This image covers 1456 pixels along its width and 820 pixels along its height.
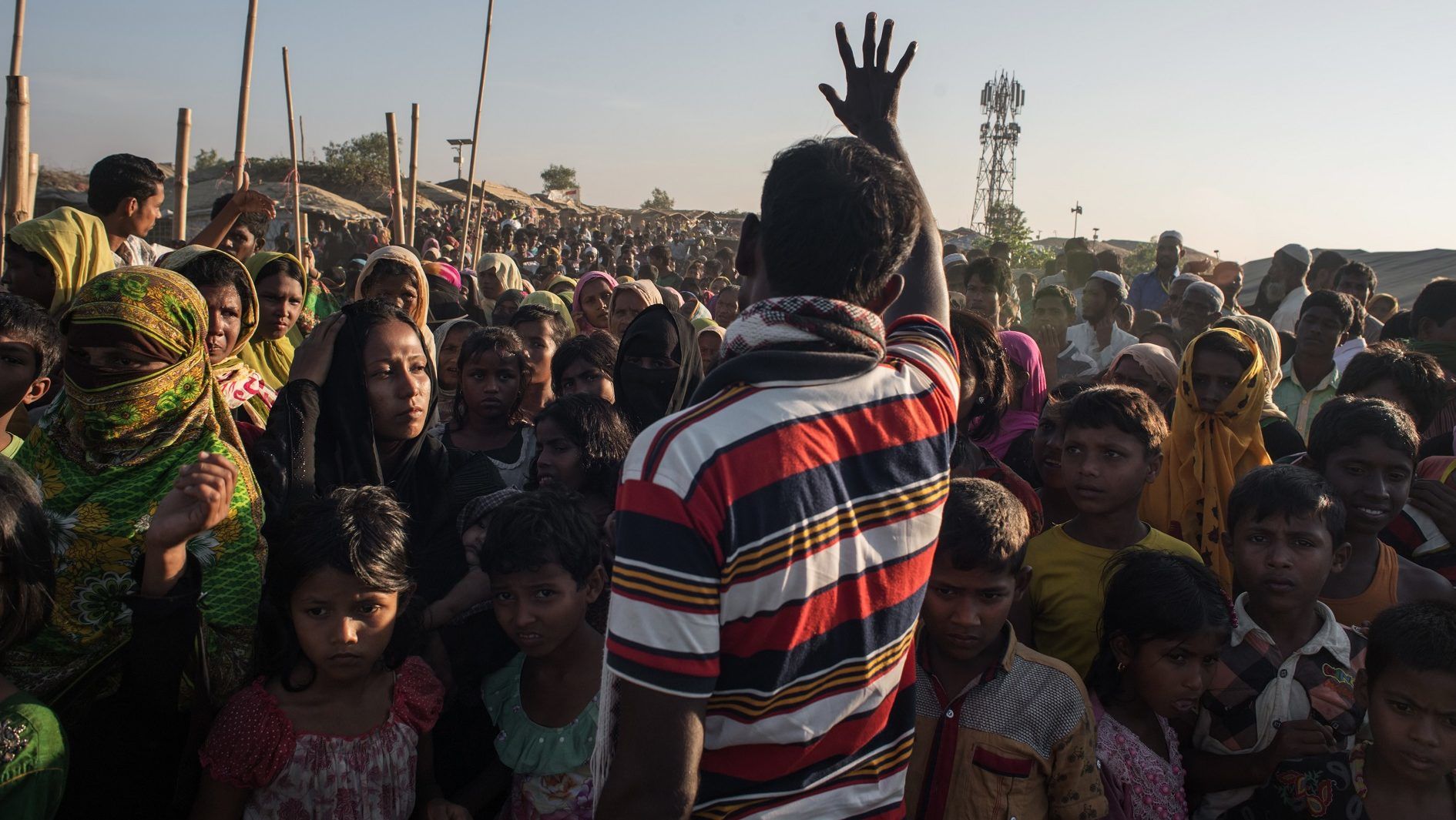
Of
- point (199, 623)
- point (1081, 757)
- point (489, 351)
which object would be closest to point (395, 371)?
point (489, 351)

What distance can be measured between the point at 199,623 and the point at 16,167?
13.2ft

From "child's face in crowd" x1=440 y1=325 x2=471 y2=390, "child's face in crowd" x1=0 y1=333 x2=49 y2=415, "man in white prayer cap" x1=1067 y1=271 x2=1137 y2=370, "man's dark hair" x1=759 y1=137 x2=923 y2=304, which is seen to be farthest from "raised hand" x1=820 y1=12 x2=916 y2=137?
"man in white prayer cap" x1=1067 y1=271 x2=1137 y2=370

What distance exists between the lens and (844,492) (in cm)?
→ 150

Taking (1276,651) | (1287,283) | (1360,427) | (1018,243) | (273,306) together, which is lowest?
(1276,651)

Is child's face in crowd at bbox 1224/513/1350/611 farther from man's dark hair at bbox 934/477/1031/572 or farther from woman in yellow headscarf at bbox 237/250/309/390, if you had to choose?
woman in yellow headscarf at bbox 237/250/309/390

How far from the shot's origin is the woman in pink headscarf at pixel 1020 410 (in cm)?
412

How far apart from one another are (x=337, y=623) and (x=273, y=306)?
8.46ft

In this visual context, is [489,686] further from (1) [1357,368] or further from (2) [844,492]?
(1) [1357,368]

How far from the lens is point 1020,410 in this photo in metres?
4.41

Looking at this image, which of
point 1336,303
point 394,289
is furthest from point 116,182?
point 1336,303

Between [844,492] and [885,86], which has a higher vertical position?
[885,86]

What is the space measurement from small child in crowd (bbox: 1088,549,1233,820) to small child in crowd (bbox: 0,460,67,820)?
252 centimetres

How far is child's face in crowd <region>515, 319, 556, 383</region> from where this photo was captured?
15.3 feet

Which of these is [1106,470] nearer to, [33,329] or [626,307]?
[33,329]
